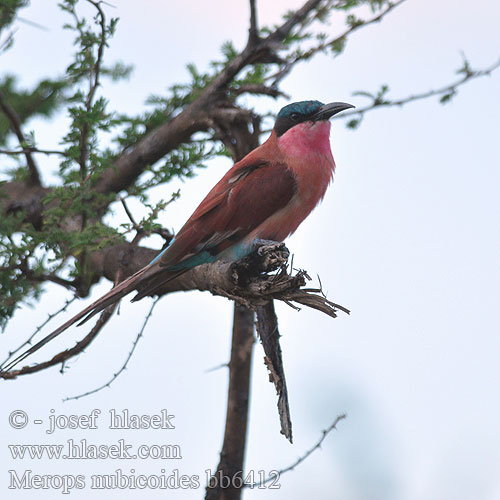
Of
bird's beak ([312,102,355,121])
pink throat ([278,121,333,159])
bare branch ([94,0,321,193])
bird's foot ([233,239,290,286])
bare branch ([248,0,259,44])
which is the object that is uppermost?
bare branch ([248,0,259,44])

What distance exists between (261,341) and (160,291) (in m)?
0.77

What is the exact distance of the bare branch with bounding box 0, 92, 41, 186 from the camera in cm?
487

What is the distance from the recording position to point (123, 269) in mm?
4418

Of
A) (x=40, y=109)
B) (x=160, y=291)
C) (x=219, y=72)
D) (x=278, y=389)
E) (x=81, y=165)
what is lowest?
(x=278, y=389)

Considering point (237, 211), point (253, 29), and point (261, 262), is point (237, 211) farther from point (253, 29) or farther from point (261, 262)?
point (253, 29)

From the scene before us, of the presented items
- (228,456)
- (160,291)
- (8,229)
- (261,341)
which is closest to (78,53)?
(8,229)

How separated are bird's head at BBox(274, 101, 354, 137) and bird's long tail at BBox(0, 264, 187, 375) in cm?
93

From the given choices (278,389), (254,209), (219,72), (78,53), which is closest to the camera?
(278,389)

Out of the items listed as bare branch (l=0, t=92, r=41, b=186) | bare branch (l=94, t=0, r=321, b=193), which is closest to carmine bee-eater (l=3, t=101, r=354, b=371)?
bare branch (l=94, t=0, r=321, b=193)

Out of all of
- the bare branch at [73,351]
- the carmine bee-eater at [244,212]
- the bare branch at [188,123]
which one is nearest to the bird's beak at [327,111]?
the carmine bee-eater at [244,212]

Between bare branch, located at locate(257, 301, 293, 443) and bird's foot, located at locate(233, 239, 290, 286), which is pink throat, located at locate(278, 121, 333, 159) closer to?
bird's foot, located at locate(233, 239, 290, 286)

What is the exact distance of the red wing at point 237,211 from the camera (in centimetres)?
398

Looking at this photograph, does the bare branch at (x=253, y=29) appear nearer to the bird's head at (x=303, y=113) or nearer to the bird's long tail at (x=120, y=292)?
the bird's head at (x=303, y=113)

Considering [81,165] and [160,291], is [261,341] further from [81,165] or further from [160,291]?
[81,165]
